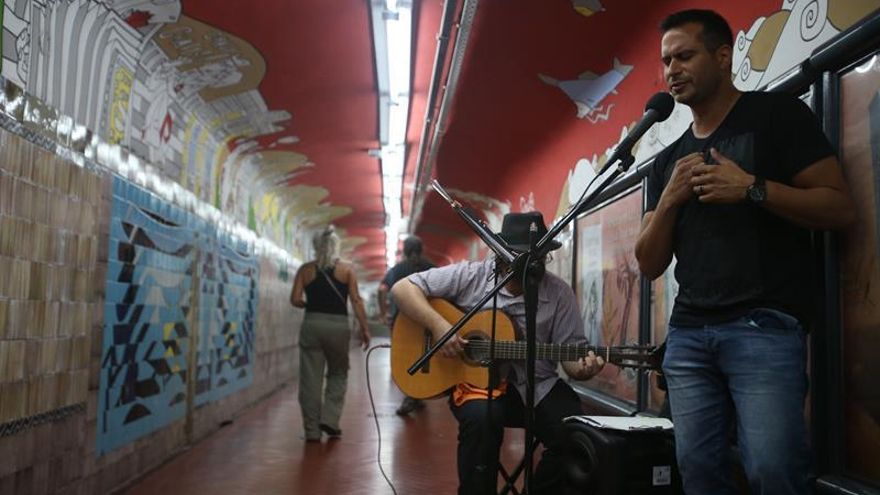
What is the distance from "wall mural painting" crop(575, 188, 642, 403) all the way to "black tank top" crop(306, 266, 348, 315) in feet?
6.24

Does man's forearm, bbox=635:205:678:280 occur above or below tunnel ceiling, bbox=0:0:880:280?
below

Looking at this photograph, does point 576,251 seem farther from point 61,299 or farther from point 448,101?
point 61,299

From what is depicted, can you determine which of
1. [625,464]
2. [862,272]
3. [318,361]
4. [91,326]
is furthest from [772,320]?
[318,361]

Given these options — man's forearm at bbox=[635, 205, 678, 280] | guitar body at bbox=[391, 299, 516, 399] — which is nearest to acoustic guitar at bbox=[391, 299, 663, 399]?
guitar body at bbox=[391, 299, 516, 399]

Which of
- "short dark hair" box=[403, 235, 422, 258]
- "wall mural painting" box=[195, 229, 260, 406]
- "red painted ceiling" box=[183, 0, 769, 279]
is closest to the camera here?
"red painted ceiling" box=[183, 0, 769, 279]

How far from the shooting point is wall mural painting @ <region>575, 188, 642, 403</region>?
4.16 metres

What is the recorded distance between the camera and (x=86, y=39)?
11.9 ft

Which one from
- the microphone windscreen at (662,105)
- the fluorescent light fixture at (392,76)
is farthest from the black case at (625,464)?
the fluorescent light fixture at (392,76)

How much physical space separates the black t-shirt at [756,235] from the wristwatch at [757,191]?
94 millimetres

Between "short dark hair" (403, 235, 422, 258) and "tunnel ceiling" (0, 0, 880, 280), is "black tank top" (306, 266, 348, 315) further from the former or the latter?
"tunnel ceiling" (0, 0, 880, 280)

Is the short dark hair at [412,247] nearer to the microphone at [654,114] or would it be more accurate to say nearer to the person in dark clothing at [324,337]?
the person in dark clothing at [324,337]

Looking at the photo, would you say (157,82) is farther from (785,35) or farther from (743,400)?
(743,400)

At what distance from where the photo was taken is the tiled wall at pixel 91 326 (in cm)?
297

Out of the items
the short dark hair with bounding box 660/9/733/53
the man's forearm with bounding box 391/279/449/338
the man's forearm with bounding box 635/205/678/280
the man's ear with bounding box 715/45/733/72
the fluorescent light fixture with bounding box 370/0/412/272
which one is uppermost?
the fluorescent light fixture with bounding box 370/0/412/272
